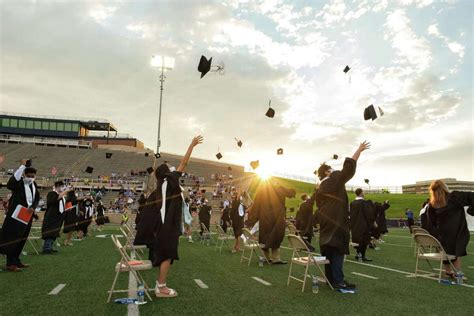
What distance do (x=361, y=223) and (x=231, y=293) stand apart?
5.82 meters

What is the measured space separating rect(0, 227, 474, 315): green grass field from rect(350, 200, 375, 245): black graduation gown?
1.32 m

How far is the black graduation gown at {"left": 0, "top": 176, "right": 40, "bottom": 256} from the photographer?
743cm

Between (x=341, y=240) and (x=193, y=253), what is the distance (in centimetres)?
642

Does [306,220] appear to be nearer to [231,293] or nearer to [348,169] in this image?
[348,169]

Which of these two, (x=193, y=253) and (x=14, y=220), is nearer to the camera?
(x=14, y=220)

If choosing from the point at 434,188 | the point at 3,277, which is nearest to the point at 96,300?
the point at 3,277

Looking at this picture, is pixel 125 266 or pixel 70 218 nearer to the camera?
pixel 125 266

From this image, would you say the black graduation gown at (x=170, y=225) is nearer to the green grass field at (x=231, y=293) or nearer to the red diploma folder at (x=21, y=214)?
the green grass field at (x=231, y=293)

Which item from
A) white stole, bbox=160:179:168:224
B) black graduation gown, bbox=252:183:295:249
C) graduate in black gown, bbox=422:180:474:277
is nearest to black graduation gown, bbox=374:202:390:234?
black graduation gown, bbox=252:183:295:249

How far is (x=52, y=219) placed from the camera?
35.1 ft

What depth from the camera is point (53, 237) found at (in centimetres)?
1060

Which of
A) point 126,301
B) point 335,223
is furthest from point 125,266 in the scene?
point 335,223

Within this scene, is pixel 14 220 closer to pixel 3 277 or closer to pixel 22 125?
pixel 3 277

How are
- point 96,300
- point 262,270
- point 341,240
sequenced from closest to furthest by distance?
point 96,300 → point 341,240 → point 262,270
